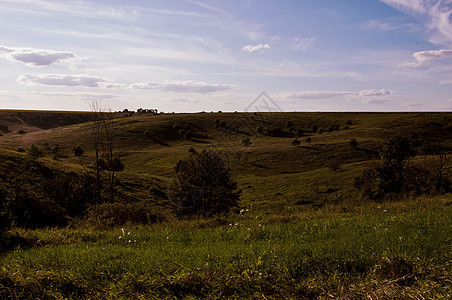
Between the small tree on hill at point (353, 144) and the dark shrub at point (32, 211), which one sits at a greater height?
the dark shrub at point (32, 211)

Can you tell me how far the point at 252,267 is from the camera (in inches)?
181

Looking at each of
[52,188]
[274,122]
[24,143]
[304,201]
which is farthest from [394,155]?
[24,143]

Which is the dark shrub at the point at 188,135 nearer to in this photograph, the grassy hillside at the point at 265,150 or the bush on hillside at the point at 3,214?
the grassy hillside at the point at 265,150

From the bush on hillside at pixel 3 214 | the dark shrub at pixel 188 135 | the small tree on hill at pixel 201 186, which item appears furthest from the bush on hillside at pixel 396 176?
the dark shrub at pixel 188 135

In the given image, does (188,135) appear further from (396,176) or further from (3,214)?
(3,214)

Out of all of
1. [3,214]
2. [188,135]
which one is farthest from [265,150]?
[3,214]

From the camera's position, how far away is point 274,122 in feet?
437

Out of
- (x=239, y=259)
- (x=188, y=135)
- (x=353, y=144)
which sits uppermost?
(x=239, y=259)

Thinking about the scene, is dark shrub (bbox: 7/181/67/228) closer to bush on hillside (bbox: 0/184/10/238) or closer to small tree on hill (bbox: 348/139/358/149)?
bush on hillside (bbox: 0/184/10/238)

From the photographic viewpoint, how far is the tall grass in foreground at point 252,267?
13.5 feet

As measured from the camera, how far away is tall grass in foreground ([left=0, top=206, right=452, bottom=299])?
4.11 meters

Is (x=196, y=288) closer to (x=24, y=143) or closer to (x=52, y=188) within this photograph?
(x=52, y=188)

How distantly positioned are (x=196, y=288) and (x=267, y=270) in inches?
40.8

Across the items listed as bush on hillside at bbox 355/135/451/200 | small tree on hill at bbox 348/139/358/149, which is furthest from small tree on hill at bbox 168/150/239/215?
small tree on hill at bbox 348/139/358/149
